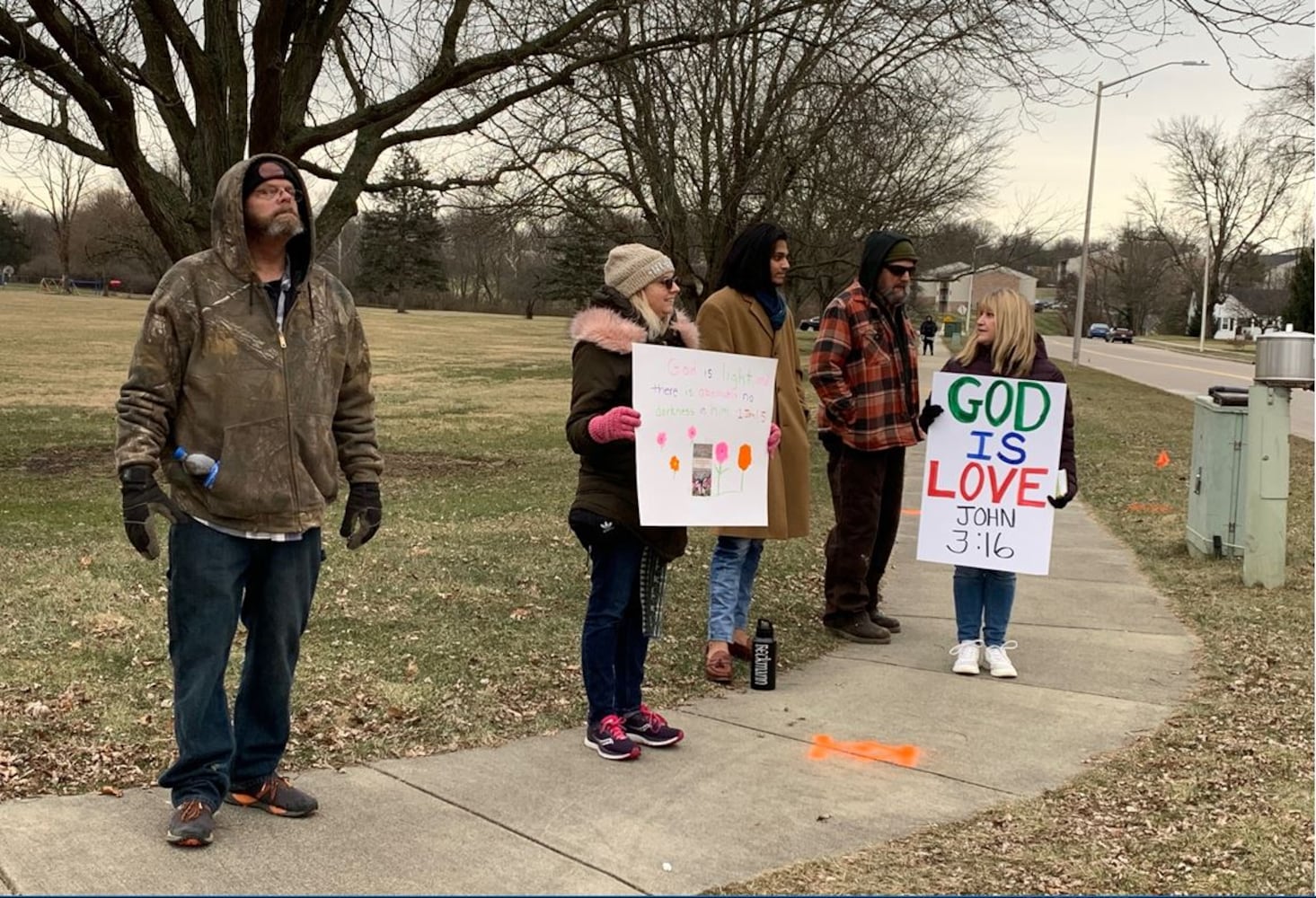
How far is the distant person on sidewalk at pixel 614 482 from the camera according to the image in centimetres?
447

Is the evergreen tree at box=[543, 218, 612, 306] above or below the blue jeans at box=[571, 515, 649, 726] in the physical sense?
above

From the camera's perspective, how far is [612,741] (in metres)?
4.57

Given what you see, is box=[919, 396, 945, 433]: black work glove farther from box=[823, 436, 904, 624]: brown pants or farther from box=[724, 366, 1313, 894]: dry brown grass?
box=[724, 366, 1313, 894]: dry brown grass

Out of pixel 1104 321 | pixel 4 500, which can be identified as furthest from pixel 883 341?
pixel 1104 321

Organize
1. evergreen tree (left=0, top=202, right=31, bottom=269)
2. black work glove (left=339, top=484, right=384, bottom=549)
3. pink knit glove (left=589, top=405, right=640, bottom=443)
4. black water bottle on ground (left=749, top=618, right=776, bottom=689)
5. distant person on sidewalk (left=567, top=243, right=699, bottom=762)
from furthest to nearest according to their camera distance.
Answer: evergreen tree (left=0, top=202, right=31, bottom=269)
black water bottle on ground (left=749, top=618, right=776, bottom=689)
distant person on sidewalk (left=567, top=243, right=699, bottom=762)
pink knit glove (left=589, top=405, right=640, bottom=443)
black work glove (left=339, top=484, right=384, bottom=549)

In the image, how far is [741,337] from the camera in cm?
562

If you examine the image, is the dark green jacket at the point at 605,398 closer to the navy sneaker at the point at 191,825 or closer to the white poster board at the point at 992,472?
the navy sneaker at the point at 191,825

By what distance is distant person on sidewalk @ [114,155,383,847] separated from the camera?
352cm

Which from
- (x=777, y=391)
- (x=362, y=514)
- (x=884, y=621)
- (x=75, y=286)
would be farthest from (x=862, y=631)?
(x=75, y=286)

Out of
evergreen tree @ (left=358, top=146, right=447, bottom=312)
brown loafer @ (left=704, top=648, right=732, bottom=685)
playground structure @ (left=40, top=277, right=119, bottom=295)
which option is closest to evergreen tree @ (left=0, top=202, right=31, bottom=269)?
playground structure @ (left=40, top=277, right=119, bottom=295)

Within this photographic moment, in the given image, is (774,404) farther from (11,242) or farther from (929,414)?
(11,242)

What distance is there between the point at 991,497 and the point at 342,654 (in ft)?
10.5

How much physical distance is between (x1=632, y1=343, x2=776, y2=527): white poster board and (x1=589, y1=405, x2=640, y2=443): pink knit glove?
10 centimetres

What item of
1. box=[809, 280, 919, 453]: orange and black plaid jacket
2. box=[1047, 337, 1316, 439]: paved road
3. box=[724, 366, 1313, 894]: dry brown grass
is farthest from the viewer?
box=[1047, 337, 1316, 439]: paved road
